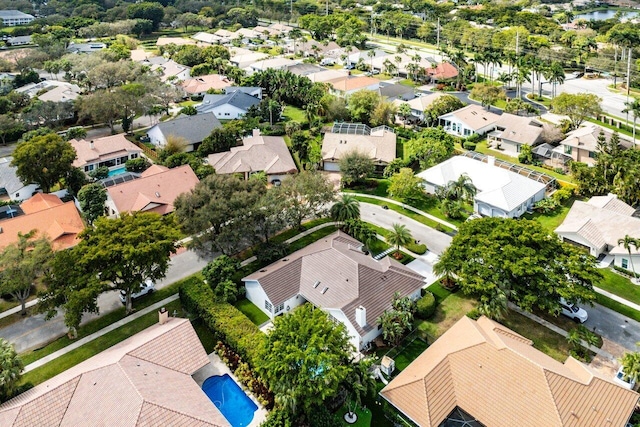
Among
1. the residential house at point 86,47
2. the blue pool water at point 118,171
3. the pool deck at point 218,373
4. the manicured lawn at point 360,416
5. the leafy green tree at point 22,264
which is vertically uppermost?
the leafy green tree at point 22,264

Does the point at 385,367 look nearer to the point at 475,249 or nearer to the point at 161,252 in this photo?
the point at 475,249

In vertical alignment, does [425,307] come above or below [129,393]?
below

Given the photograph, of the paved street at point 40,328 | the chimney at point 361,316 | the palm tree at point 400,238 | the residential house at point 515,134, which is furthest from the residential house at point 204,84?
the chimney at point 361,316

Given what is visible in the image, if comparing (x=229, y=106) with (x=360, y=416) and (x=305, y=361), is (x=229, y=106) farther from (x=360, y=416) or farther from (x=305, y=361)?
(x=360, y=416)

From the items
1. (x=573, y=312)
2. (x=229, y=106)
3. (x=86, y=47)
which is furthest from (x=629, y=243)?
(x=86, y=47)

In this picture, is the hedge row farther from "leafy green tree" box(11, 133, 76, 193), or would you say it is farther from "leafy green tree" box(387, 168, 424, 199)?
"leafy green tree" box(11, 133, 76, 193)

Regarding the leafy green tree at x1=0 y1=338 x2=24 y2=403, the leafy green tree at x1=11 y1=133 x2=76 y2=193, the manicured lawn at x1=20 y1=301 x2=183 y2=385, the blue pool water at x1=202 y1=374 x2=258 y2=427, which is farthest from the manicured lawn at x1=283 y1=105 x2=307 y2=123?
the leafy green tree at x1=0 y1=338 x2=24 y2=403

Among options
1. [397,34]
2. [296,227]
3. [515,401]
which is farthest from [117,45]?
[515,401]

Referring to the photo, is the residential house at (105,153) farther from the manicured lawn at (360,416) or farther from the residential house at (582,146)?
the residential house at (582,146)
